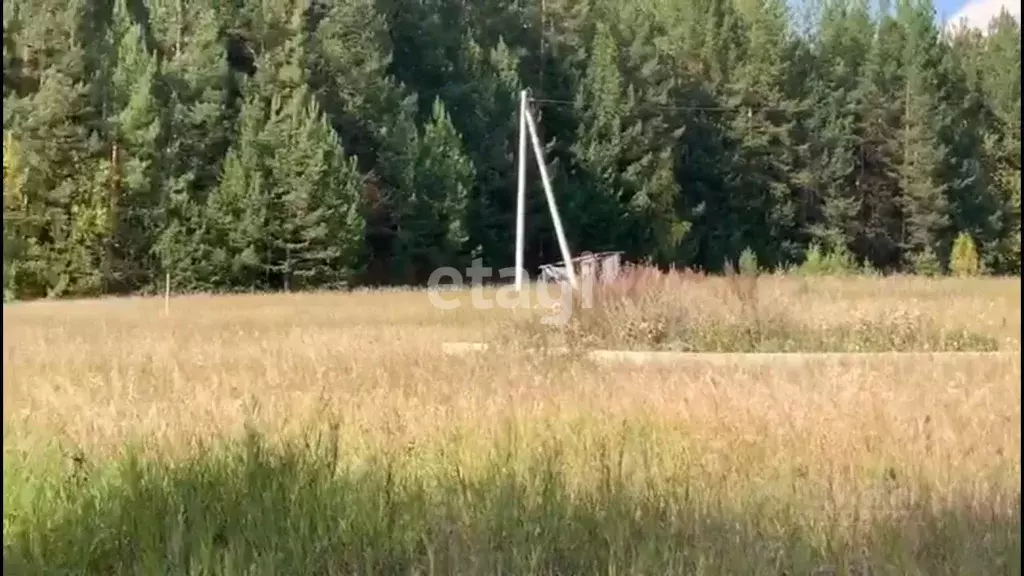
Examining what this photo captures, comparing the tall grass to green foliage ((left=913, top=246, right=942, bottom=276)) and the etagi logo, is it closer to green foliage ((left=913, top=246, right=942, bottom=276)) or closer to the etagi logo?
the etagi logo

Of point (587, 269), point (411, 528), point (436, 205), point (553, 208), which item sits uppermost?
point (436, 205)

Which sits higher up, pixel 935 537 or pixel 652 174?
pixel 652 174

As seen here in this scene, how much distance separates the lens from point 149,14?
2527 centimetres

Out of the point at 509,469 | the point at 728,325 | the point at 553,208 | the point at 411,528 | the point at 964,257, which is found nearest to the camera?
the point at 411,528

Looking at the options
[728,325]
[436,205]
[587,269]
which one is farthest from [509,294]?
[436,205]

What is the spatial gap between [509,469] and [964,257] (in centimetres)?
619

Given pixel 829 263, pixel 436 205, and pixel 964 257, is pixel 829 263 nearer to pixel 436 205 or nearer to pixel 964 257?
pixel 964 257

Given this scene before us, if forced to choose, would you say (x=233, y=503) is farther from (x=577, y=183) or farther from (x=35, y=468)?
(x=577, y=183)

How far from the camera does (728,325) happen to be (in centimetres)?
962

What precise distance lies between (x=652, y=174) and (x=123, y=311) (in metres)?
17.2

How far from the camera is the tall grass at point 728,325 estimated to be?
358 inches

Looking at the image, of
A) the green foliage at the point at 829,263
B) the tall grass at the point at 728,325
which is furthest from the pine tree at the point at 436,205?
the tall grass at the point at 728,325

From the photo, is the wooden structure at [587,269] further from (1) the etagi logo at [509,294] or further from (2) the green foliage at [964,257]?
(2) the green foliage at [964,257]

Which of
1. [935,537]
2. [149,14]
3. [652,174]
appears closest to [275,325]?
[935,537]
